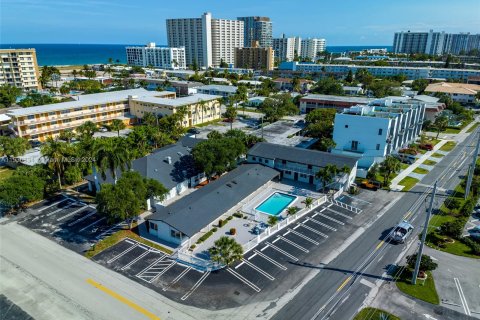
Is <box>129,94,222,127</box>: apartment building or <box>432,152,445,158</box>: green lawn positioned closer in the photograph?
<box>432,152,445,158</box>: green lawn

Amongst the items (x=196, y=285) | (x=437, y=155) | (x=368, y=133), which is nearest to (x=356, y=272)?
(x=196, y=285)

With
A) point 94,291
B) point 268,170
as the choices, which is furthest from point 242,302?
point 268,170

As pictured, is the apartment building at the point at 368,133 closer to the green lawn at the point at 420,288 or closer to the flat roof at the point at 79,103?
the green lawn at the point at 420,288

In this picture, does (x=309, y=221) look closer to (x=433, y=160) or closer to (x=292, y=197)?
(x=292, y=197)

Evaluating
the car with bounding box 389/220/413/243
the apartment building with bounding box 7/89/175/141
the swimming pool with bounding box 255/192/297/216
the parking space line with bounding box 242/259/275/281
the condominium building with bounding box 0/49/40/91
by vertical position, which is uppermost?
the condominium building with bounding box 0/49/40/91

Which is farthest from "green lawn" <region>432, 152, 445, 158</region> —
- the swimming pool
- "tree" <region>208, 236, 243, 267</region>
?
"tree" <region>208, 236, 243, 267</region>

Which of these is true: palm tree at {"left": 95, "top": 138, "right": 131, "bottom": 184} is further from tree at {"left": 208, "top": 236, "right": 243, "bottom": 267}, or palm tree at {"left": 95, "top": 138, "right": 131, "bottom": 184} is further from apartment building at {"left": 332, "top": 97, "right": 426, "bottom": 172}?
apartment building at {"left": 332, "top": 97, "right": 426, "bottom": 172}
